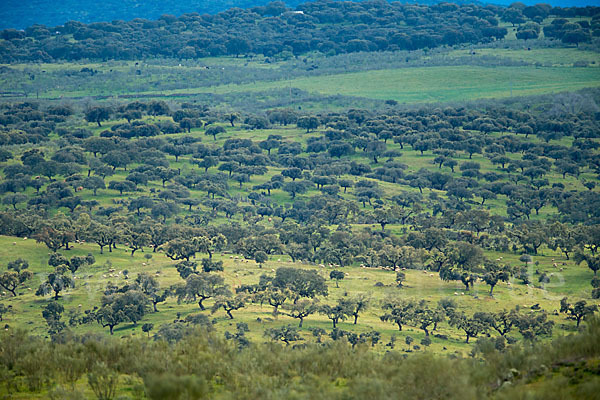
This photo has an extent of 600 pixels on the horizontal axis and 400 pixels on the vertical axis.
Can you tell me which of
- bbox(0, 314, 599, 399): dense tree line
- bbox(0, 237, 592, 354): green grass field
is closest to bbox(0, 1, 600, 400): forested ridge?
bbox(0, 314, 599, 399): dense tree line

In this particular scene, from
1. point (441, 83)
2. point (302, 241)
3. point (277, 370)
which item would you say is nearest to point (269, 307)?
point (302, 241)

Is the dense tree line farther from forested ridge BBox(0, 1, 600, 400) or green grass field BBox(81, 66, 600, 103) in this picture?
green grass field BBox(81, 66, 600, 103)

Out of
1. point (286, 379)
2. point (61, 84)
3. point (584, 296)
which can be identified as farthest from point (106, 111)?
point (286, 379)

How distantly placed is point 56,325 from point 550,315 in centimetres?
3299

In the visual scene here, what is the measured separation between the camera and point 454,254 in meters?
53.3

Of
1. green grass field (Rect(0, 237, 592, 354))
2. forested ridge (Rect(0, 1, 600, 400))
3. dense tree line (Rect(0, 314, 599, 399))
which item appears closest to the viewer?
dense tree line (Rect(0, 314, 599, 399))

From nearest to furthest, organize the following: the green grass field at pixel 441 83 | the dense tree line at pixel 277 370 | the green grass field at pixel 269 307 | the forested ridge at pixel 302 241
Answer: the dense tree line at pixel 277 370 → the forested ridge at pixel 302 241 → the green grass field at pixel 269 307 → the green grass field at pixel 441 83

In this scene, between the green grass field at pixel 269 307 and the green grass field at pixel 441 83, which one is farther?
the green grass field at pixel 441 83

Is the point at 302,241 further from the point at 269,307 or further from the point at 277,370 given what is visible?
the point at 277,370

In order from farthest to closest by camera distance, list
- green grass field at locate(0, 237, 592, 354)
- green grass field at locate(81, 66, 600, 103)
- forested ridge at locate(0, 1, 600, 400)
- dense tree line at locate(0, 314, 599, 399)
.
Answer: green grass field at locate(81, 66, 600, 103), green grass field at locate(0, 237, 592, 354), forested ridge at locate(0, 1, 600, 400), dense tree line at locate(0, 314, 599, 399)

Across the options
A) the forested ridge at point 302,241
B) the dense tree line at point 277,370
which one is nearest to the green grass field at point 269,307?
the forested ridge at point 302,241

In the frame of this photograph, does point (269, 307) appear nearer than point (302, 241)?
Yes

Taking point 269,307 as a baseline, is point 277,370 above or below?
above

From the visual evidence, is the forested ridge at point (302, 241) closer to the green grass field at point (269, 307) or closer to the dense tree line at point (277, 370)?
the dense tree line at point (277, 370)
